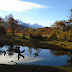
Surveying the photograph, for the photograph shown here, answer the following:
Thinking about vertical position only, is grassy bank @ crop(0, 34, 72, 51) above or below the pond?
above

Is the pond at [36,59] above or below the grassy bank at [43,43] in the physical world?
below

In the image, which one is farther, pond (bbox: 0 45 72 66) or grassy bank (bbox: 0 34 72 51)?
grassy bank (bbox: 0 34 72 51)

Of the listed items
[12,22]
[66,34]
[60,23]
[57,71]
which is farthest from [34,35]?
[60,23]

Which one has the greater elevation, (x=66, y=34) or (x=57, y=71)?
(x=66, y=34)

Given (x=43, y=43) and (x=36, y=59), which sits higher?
(x=43, y=43)

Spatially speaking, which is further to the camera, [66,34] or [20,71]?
[66,34]

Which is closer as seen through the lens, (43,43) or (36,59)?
(36,59)

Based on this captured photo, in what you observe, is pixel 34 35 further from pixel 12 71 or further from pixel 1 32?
pixel 12 71

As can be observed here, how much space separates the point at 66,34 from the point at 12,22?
2295cm

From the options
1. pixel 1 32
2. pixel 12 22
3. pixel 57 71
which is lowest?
pixel 57 71

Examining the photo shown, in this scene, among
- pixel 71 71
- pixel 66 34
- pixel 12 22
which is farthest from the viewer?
pixel 12 22

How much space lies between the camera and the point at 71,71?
570 centimetres

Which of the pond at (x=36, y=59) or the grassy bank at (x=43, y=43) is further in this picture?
the grassy bank at (x=43, y=43)

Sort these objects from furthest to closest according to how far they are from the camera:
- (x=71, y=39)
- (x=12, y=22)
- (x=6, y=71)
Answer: (x=12, y=22), (x=71, y=39), (x=6, y=71)
